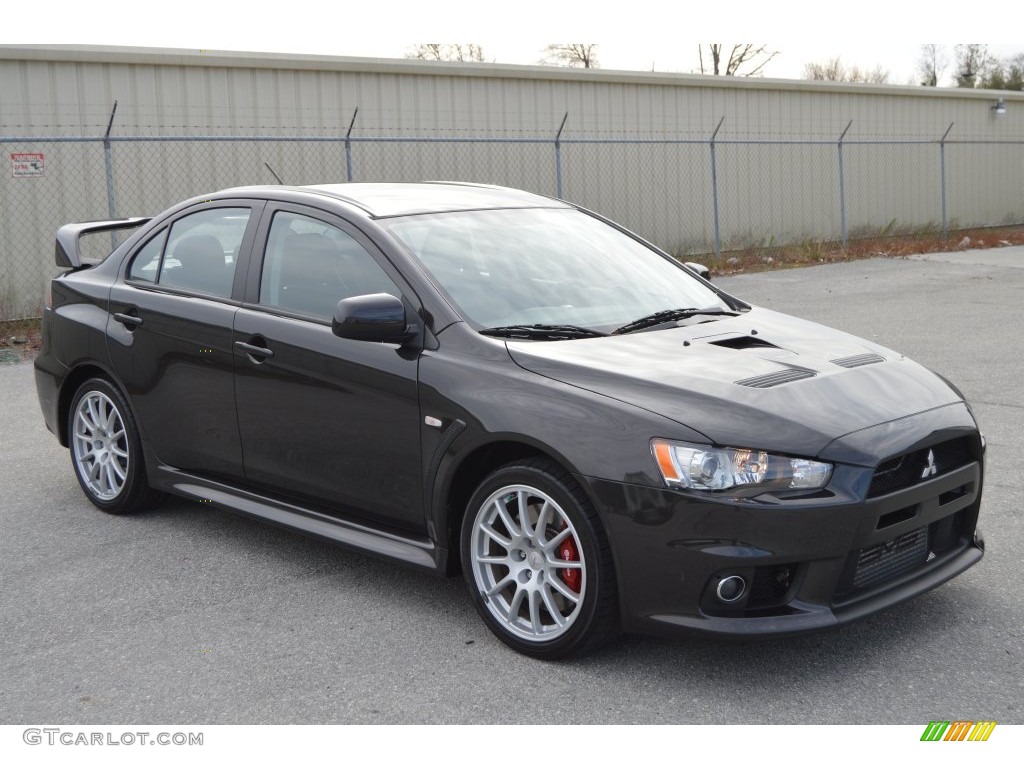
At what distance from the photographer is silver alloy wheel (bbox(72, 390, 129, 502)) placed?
5.62 m

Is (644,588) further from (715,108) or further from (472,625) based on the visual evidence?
(715,108)

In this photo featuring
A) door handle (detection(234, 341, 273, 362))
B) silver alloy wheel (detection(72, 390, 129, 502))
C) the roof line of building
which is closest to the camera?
door handle (detection(234, 341, 273, 362))

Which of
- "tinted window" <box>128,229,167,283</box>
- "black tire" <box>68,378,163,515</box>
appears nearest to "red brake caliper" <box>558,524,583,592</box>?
"black tire" <box>68,378,163,515</box>

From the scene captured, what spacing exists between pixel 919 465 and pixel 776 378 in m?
0.53

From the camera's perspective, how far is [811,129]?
2269cm

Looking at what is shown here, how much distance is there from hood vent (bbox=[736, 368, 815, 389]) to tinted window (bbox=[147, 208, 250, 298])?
2367mm

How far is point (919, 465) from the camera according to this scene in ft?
12.2

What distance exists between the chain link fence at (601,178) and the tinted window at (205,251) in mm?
2215

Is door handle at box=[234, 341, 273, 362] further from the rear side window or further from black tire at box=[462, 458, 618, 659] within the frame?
black tire at box=[462, 458, 618, 659]

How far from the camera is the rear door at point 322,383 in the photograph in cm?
421

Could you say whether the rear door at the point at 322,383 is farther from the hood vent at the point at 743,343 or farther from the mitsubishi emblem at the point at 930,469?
the mitsubishi emblem at the point at 930,469

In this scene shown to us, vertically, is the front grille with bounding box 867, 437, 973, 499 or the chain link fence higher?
the chain link fence
